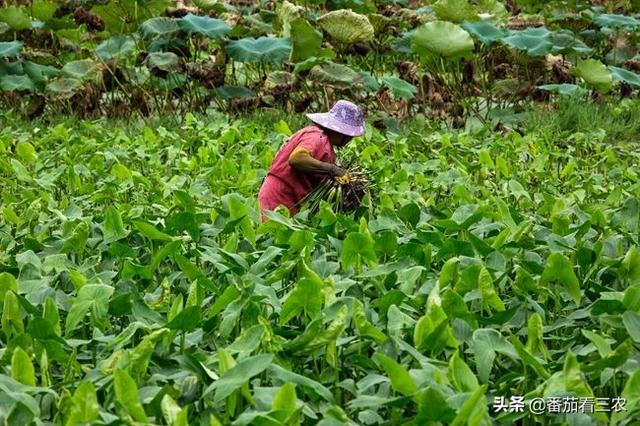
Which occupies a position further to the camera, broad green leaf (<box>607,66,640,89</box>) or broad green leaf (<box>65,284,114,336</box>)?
broad green leaf (<box>607,66,640,89</box>)

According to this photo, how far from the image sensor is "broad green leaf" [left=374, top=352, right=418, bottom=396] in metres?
1.98

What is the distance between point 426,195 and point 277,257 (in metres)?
1.52

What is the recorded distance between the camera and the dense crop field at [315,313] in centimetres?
202

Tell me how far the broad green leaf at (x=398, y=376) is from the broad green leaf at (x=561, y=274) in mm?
682

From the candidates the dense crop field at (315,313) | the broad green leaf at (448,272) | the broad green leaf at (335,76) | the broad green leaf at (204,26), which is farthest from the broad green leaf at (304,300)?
the broad green leaf at (204,26)

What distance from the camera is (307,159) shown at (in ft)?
14.5

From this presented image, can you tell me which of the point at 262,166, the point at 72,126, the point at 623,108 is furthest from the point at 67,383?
the point at 623,108

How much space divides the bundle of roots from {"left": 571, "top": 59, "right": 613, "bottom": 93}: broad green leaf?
11.8 feet

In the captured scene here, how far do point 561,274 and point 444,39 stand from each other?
5.14m

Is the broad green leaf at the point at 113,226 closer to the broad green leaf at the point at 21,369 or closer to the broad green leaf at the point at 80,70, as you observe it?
the broad green leaf at the point at 21,369

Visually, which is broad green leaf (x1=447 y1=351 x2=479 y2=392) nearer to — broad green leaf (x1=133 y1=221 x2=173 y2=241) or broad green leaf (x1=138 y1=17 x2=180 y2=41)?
broad green leaf (x1=133 y1=221 x2=173 y2=241)

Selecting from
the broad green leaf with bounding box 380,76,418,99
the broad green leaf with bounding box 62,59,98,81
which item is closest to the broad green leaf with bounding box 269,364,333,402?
→ the broad green leaf with bounding box 380,76,418,99

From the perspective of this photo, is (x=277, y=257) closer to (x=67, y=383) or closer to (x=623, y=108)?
(x=67, y=383)

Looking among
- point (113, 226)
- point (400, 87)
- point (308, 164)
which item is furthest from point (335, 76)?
point (113, 226)
